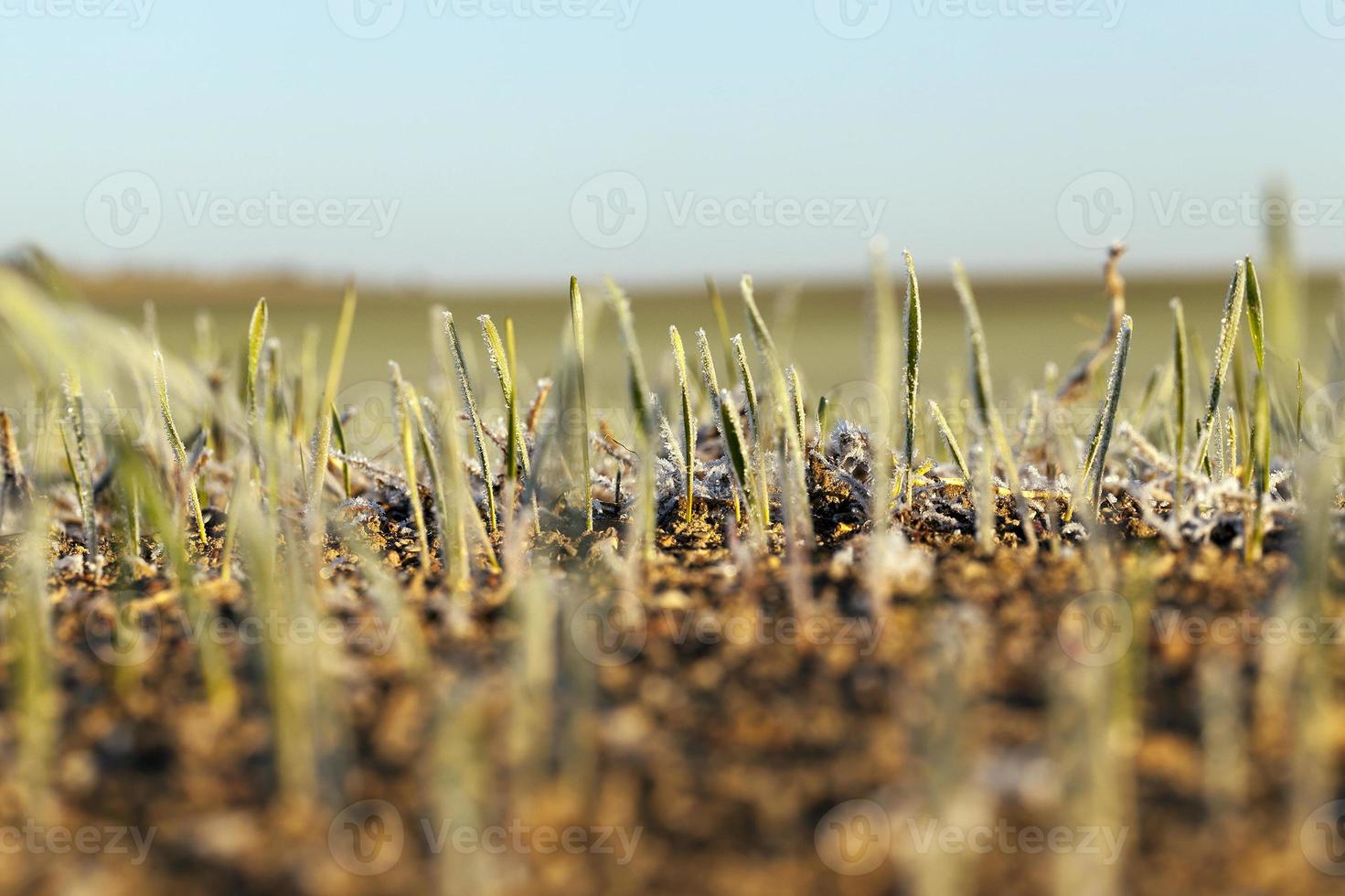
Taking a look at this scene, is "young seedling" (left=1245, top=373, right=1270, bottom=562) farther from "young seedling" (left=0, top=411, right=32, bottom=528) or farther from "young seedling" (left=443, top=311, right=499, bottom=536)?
"young seedling" (left=0, top=411, right=32, bottom=528)

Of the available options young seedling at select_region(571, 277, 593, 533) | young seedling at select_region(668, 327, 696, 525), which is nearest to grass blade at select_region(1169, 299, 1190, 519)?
young seedling at select_region(668, 327, 696, 525)

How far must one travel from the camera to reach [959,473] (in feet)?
4.82

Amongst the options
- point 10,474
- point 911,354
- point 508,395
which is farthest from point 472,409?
point 10,474

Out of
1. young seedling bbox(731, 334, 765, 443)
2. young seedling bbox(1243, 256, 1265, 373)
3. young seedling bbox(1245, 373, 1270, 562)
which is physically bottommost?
young seedling bbox(1245, 373, 1270, 562)

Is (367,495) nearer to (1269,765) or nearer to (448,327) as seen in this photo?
(448,327)

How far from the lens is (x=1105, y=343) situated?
5.34ft

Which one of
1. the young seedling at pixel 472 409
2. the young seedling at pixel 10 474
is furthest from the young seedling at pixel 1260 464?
the young seedling at pixel 10 474

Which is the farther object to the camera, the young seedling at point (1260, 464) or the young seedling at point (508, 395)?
the young seedling at point (508, 395)

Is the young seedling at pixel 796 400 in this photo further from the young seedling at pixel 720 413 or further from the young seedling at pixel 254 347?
the young seedling at pixel 254 347

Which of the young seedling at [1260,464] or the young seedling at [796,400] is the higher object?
the young seedling at [796,400]

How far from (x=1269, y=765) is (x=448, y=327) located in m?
0.96

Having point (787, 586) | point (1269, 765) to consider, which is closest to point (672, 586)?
point (787, 586)

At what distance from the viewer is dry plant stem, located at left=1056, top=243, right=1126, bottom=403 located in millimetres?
1581

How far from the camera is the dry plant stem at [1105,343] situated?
158cm
